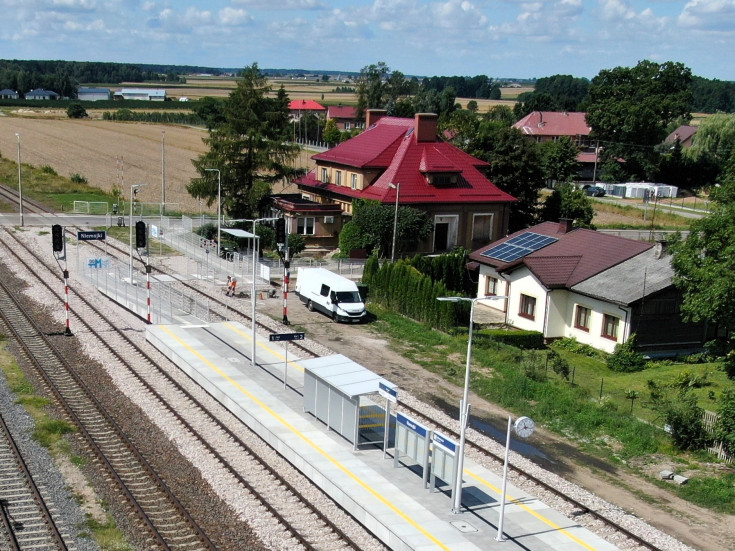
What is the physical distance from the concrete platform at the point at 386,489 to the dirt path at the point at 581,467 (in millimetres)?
2619

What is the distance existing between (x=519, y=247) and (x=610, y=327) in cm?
888

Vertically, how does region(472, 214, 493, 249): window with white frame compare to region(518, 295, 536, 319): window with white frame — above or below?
above

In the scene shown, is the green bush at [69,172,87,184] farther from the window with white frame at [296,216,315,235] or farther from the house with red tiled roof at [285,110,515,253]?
the window with white frame at [296,216,315,235]

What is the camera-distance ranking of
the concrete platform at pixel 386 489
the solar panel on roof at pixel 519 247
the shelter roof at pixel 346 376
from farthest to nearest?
the solar panel on roof at pixel 519 247, the shelter roof at pixel 346 376, the concrete platform at pixel 386 489

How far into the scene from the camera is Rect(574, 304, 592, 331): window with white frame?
41.7 m

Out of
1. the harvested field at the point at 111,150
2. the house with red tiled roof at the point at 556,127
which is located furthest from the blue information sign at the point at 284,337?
the house with red tiled roof at the point at 556,127

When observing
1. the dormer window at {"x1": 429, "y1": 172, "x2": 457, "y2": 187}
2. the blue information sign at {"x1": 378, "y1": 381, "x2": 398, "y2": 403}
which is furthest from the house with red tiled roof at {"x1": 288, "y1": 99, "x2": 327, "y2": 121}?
the blue information sign at {"x1": 378, "y1": 381, "x2": 398, "y2": 403}

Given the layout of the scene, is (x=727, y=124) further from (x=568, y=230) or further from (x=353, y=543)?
(x=353, y=543)

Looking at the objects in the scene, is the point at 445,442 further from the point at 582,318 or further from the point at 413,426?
the point at 582,318

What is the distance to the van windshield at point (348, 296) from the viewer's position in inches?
1672

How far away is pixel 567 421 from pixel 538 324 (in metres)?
14.1

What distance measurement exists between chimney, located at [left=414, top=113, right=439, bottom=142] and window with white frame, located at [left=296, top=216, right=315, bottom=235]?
1035cm

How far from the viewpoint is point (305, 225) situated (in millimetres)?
61375

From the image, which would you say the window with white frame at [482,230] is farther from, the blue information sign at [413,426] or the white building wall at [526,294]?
the blue information sign at [413,426]
